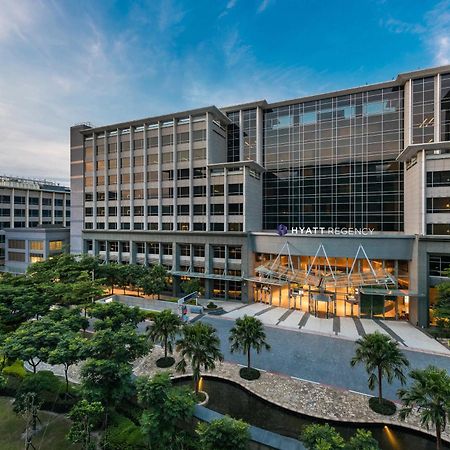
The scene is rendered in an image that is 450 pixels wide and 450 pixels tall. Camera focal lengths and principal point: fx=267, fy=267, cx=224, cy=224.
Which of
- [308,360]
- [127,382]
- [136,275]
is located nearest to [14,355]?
[127,382]

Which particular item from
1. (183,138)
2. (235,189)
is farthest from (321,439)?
(183,138)

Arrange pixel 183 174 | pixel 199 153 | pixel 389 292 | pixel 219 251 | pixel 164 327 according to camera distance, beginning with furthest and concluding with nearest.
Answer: pixel 183 174 < pixel 199 153 < pixel 219 251 < pixel 389 292 < pixel 164 327

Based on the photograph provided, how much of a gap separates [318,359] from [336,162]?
4005 cm

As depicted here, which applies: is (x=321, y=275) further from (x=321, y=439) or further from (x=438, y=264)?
(x=321, y=439)

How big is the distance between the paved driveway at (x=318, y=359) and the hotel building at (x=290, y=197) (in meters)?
9.20

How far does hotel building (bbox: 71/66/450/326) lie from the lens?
134 ft

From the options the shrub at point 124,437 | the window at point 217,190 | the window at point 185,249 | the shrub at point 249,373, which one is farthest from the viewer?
the window at point 185,249

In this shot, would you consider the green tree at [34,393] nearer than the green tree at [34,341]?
Yes

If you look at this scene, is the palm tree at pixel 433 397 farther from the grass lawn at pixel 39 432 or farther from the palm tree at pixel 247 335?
the grass lawn at pixel 39 432

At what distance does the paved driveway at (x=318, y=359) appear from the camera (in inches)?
972

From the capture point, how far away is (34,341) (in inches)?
807

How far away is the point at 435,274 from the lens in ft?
124

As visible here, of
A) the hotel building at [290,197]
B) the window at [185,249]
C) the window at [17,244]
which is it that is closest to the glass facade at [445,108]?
the hotel building at [290,197]

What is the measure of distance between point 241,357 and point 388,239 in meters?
28.8
